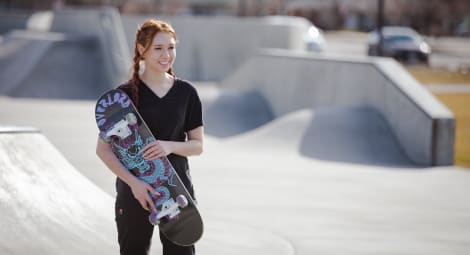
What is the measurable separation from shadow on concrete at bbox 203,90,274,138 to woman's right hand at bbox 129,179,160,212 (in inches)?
586

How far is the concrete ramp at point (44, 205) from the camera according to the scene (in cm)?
629

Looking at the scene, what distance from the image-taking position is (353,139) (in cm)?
1592

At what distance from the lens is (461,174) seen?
1340 centimetres

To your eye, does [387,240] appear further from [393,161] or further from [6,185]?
[393,161]

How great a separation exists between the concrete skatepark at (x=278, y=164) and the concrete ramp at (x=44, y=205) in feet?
0.04

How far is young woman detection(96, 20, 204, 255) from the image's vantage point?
15.5 ft

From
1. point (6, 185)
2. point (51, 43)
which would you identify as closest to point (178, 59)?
point (51, 43)

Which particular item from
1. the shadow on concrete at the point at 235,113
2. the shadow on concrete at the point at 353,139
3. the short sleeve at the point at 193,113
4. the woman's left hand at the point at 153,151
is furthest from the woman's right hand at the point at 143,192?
the shadow on concrete at the point at 235,113

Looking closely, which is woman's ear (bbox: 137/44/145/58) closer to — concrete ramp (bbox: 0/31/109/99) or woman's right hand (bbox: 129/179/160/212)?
woman's right hand (bbox: 129/179/160/212)

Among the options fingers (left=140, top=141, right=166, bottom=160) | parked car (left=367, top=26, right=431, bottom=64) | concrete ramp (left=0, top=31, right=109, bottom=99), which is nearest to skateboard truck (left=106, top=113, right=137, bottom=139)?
fingers (left=140, top=141, right=166, bottom=160)

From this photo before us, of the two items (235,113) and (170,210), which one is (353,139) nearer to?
(235,113)

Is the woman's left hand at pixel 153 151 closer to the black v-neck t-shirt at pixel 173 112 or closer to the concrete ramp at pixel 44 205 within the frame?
the black v-neck t-shirt at pixel 173 112

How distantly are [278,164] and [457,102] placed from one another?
34.7 ft

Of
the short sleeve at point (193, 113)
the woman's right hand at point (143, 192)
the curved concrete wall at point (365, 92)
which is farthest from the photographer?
the curved concrete wall at point (365, 92)
